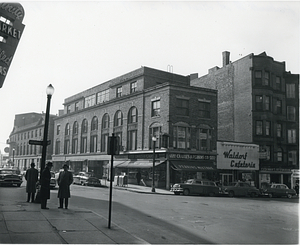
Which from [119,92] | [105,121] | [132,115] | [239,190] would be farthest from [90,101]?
[239,190]

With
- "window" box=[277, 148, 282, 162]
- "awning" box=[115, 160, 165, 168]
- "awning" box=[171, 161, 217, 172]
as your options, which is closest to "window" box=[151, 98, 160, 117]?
"awning" box=[115, 160, 165, 168]

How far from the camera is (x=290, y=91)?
143ft

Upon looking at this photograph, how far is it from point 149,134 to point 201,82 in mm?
16369

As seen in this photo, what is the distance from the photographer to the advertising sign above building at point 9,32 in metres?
10.3

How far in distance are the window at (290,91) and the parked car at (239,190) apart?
18808 mm

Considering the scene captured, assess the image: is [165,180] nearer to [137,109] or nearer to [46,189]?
[137,109]

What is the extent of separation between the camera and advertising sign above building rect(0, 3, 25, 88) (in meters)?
10.3

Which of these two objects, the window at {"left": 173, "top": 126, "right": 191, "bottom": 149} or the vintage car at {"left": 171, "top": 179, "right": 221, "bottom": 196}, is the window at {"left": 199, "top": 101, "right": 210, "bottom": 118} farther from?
the vintage car at {"left": 171, "top": 179, "right": 221, "bottom": 196}

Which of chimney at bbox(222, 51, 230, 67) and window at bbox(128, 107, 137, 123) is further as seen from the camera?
chimney at bbox(222, 51, 230, 67)

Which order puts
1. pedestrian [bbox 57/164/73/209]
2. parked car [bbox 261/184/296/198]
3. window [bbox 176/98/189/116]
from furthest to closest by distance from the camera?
window [bbox 176/98/189/116]
parked car [bbox 261/184/296/198]
pedestrian [bbox 57/164/73/209]

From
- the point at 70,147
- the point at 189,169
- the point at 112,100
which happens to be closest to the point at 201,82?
the point at 112,100

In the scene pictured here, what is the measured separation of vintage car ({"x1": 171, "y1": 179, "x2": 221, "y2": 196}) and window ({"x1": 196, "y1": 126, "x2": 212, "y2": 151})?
29.0 feet

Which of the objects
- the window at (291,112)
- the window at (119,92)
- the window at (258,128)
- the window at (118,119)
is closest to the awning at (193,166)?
the window at (258,128)

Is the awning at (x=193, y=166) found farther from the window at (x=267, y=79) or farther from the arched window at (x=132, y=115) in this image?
the window at (x=267, y=79)
